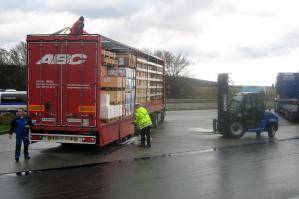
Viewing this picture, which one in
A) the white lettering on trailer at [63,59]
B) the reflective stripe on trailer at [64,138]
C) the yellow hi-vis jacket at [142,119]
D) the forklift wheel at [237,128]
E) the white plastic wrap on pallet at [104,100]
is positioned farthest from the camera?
the forklift wheel at [237,128]

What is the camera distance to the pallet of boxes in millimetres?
17250

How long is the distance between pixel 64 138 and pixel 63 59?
2409mm

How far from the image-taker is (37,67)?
16.8 metres

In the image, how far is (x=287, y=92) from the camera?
4075cm

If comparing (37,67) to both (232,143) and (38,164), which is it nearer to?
(38,164)

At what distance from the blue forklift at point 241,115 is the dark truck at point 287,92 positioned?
45.1ft

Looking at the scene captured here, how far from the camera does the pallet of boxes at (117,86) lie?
17250 millimetres

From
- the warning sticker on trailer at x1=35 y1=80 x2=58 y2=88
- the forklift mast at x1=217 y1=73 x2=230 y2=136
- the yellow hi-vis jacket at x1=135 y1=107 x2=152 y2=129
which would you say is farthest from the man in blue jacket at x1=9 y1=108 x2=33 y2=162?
the forklift mast at x1=217 y1=73 x2=230 y2=136

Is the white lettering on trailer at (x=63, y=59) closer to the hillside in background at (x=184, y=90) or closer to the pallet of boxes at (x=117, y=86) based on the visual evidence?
the pallet of boxes at (x=117, y=86)

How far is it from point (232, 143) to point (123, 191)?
10725 millimetres

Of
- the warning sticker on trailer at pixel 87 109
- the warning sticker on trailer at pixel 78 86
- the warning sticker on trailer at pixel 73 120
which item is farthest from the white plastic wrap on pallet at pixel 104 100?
the warning sticker on trailer at pixel 73 120

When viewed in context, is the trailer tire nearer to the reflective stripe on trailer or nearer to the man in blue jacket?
the reflective stripe on trailer

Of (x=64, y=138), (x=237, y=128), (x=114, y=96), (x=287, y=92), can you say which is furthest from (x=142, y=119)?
(x=287, y=92)

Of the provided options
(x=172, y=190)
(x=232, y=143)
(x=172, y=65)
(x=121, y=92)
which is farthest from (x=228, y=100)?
(x=172, y=65)
